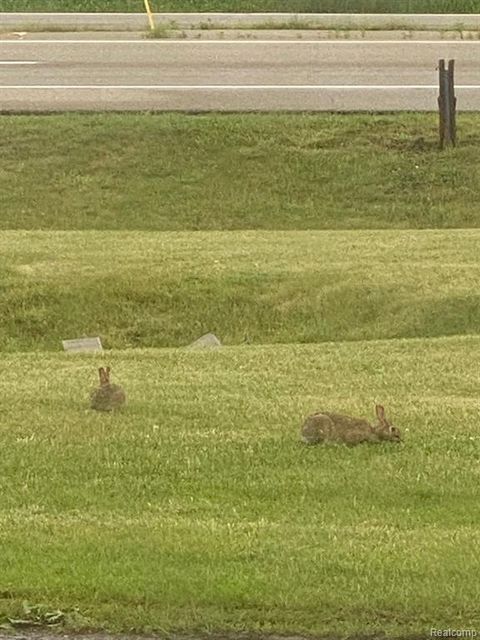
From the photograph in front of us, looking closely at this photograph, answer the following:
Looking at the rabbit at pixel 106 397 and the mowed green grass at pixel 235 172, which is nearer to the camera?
the rabbit at pixel 106 397

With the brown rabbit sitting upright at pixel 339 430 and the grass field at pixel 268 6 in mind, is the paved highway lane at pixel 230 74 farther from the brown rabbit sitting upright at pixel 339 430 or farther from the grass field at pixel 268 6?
the brown rabbit sitting upright at pixel 339 430

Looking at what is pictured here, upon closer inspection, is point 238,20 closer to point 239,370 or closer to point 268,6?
point 268,6

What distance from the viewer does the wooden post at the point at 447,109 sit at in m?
18.7

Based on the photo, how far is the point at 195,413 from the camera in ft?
29.2

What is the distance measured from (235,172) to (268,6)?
10427 mm

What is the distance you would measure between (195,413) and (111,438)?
783 millimetres

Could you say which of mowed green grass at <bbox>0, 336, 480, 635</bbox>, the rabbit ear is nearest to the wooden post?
mowed green grass at <bbox>0, 336, 480, 635</bbox>

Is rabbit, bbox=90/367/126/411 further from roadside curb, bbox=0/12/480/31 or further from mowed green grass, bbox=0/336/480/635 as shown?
roadside curb, bbox=0/12/480/31

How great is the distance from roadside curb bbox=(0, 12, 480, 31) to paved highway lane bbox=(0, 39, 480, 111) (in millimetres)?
1356

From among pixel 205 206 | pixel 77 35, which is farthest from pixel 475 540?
pixel 77 35

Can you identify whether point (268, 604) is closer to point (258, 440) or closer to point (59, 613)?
point (59, 613)

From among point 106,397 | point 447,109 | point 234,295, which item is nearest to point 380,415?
point 106,397

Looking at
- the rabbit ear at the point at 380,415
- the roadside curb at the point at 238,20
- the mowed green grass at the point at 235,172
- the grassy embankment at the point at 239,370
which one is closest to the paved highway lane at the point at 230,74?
the mowed green grass at the point at 235,172

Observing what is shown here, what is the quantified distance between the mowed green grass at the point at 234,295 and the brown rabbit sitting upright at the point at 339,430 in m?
4.51
